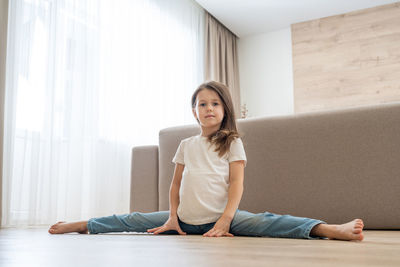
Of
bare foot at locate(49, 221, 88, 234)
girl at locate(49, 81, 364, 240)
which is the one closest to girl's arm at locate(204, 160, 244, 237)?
girl at locate(49, 81, 364, 240)

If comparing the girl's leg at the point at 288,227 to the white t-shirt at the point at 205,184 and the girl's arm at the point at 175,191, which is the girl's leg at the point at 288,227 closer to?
the white t-shirt at the point at 205,184

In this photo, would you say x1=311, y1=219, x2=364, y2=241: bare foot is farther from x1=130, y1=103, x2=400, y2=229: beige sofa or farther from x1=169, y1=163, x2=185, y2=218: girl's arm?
x1=169, y1=163, x2=185, y2=218: girl's arm

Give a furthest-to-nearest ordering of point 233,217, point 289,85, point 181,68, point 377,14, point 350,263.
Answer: point 289,85
point 377,14
point 181,68
point 233,217
point 350,263

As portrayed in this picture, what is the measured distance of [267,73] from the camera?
534cm

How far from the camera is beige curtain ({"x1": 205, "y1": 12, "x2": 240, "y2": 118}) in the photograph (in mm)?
4812

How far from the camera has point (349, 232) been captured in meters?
1.06

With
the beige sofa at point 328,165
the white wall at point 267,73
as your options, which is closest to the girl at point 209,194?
the beige sofa at point 328,165

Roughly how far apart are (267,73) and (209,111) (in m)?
3.92

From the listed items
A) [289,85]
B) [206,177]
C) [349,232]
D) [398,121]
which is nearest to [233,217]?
[206,177]

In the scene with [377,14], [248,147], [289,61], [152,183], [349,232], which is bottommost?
[349,232]

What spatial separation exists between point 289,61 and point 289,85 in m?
0.32

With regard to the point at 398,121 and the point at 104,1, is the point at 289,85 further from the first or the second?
the point at 398,121

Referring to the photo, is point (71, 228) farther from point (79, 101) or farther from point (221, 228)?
point (79, 101)

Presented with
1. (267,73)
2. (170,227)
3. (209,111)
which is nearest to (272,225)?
(170,227)
